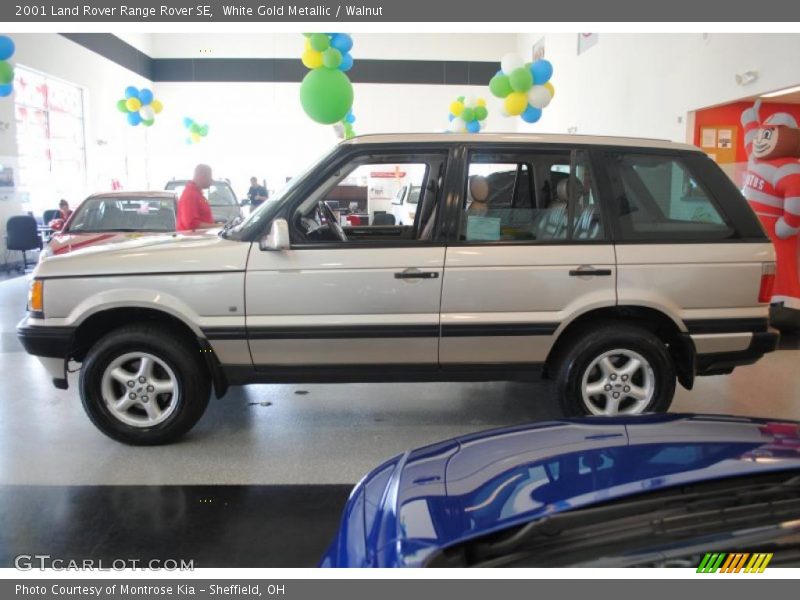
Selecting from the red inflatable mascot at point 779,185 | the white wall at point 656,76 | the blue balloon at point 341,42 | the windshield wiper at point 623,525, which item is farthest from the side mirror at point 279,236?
the blue balloon at point 341,42

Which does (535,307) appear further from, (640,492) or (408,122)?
(408,122)

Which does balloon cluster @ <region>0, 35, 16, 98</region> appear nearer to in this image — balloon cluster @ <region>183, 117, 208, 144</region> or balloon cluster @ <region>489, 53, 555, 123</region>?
balloon cluster @ <region>489, 53, 555, 123</region>

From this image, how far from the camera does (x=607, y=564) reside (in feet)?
4.78

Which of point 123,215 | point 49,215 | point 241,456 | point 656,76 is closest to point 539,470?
point 241,456

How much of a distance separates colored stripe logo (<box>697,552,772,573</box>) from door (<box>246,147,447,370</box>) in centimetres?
241

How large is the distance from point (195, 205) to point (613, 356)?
487cm

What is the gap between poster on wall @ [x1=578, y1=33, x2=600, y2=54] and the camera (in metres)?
13.7

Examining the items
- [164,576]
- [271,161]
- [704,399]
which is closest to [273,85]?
[271,161]

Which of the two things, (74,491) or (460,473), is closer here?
(460,473)

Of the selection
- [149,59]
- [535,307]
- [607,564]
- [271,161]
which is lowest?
[607,564]

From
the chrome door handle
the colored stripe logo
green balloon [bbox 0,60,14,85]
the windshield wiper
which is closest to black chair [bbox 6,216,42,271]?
green balloon [bbox 0,60,14,85]

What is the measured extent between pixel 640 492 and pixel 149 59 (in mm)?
23550

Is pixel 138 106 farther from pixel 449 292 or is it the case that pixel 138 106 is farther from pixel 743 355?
pixel 743 355

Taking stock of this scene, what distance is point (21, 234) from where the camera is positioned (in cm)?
1221
